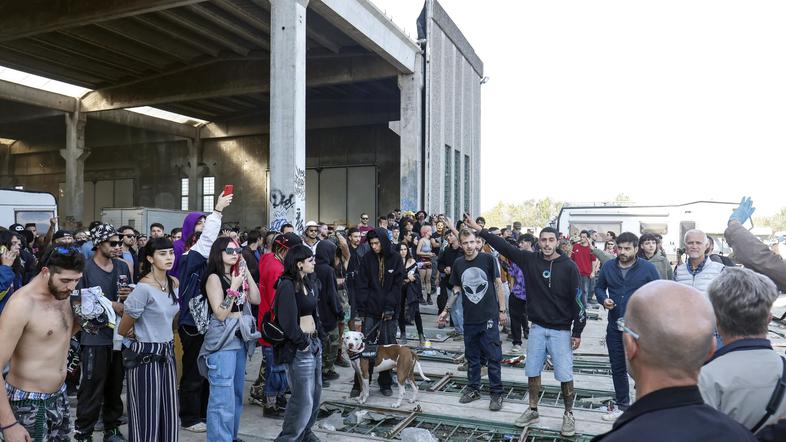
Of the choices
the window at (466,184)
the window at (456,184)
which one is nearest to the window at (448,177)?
the window at (456,184)

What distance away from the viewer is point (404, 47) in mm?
19438

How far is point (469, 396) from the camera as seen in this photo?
6.18 m

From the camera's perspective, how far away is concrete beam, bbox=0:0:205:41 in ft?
50.8

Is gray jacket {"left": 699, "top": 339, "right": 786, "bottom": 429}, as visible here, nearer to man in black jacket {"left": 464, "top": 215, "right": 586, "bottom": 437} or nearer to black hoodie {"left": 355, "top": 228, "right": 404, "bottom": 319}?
man in black jacket {"left": 464, "top": 215, "right": 586, "bottom": 437}

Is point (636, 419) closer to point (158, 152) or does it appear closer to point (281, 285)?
point (281, 285)

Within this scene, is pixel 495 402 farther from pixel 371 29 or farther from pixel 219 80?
pixel 219 80

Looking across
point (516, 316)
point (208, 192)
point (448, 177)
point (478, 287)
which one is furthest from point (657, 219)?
point (208, 192)

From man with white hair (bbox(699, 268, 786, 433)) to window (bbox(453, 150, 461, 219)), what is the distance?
21.6m

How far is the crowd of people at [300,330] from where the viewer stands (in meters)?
1.57

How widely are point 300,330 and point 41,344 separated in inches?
71.7

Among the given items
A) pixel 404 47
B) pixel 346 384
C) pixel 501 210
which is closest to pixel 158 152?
pixel 404 47

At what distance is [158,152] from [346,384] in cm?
3051

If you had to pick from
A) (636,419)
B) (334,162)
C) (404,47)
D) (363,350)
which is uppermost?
(404,47)

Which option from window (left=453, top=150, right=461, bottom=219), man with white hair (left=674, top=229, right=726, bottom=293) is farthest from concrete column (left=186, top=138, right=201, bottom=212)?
man with white hair (left=674, top=229, right=726, bottom=293)
